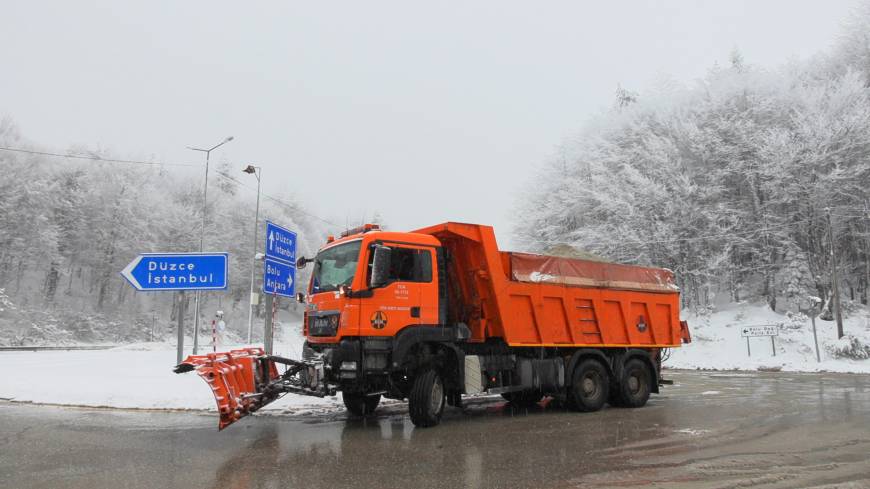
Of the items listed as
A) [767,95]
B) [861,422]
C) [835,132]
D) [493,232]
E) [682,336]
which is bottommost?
[861,422]

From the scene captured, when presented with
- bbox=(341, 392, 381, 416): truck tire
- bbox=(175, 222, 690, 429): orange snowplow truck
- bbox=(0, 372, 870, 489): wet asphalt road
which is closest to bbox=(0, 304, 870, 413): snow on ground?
bbox=(0, 372, 870, 489): wet asphalt road

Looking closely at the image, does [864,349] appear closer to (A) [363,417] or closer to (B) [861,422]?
(B) [861,422]

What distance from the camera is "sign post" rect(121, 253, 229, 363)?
1209 centimetres

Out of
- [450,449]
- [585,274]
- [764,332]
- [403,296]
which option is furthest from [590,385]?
[764,332]

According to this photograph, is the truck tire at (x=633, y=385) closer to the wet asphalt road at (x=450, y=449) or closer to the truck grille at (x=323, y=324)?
the wet asphalt road at (x=450, y=449)

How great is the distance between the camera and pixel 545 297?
10109 mm

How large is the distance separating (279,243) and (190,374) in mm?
4954

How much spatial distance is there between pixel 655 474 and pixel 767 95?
36930 millimetres

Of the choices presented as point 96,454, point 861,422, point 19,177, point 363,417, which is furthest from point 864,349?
point 19,177

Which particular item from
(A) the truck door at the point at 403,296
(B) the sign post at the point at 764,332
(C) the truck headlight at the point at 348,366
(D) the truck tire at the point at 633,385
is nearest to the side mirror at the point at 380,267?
(A) the truck door at the point at 403,296

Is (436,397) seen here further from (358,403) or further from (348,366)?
(358,403)

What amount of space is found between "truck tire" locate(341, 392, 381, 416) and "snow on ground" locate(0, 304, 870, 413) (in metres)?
1.02

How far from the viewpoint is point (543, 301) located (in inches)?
397

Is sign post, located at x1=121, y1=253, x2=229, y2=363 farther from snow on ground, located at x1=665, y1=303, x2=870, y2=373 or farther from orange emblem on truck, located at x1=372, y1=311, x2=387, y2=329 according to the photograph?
snow on ground, located at x1=665, y1=303, x2=870, y2=373
